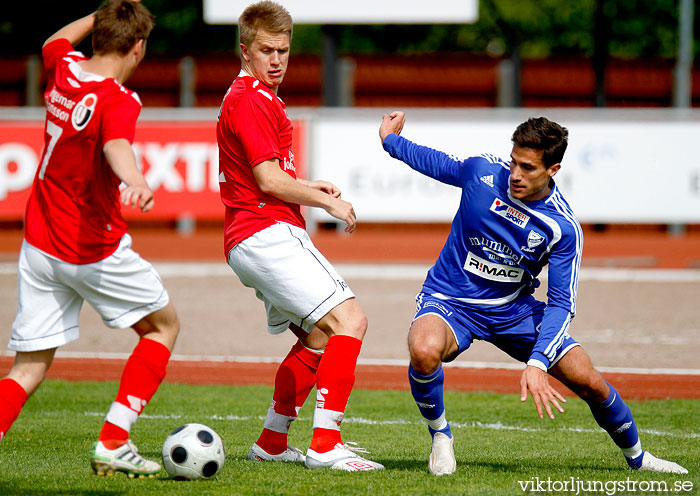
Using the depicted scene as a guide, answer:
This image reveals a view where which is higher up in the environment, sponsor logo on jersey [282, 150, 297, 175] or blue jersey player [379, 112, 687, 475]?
sponsor logo on jersey [282, 150, 297, 175]

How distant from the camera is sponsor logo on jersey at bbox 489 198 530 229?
5203 mm

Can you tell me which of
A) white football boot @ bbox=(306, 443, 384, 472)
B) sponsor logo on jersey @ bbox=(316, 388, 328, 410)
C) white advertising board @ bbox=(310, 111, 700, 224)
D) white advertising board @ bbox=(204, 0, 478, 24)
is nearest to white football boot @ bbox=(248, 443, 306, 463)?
white football boot @ bbox=(306, 443, 384, 472)

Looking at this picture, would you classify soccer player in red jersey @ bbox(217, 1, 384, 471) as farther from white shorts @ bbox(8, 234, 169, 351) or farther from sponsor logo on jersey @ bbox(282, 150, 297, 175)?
white shorts @ bbox(8, 234, 169, 351)

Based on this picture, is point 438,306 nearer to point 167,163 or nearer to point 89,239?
point 89,239

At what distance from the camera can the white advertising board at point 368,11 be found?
1877 cm

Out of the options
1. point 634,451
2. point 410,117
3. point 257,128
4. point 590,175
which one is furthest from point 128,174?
point 590,175

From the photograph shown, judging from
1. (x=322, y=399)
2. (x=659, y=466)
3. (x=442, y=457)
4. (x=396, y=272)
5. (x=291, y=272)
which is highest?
(x=291, y=272)

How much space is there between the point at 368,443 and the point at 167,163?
1089 cm

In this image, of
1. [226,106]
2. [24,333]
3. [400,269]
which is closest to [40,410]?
[24,333]

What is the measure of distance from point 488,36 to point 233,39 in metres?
9.80

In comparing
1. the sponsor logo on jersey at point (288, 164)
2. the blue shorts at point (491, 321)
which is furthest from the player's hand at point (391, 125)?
the blue shorts at point (491, 321)

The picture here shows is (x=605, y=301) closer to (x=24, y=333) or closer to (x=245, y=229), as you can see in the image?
(x=245, y=229)

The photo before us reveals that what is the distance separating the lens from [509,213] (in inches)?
206

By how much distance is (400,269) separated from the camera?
16172 millimetres
